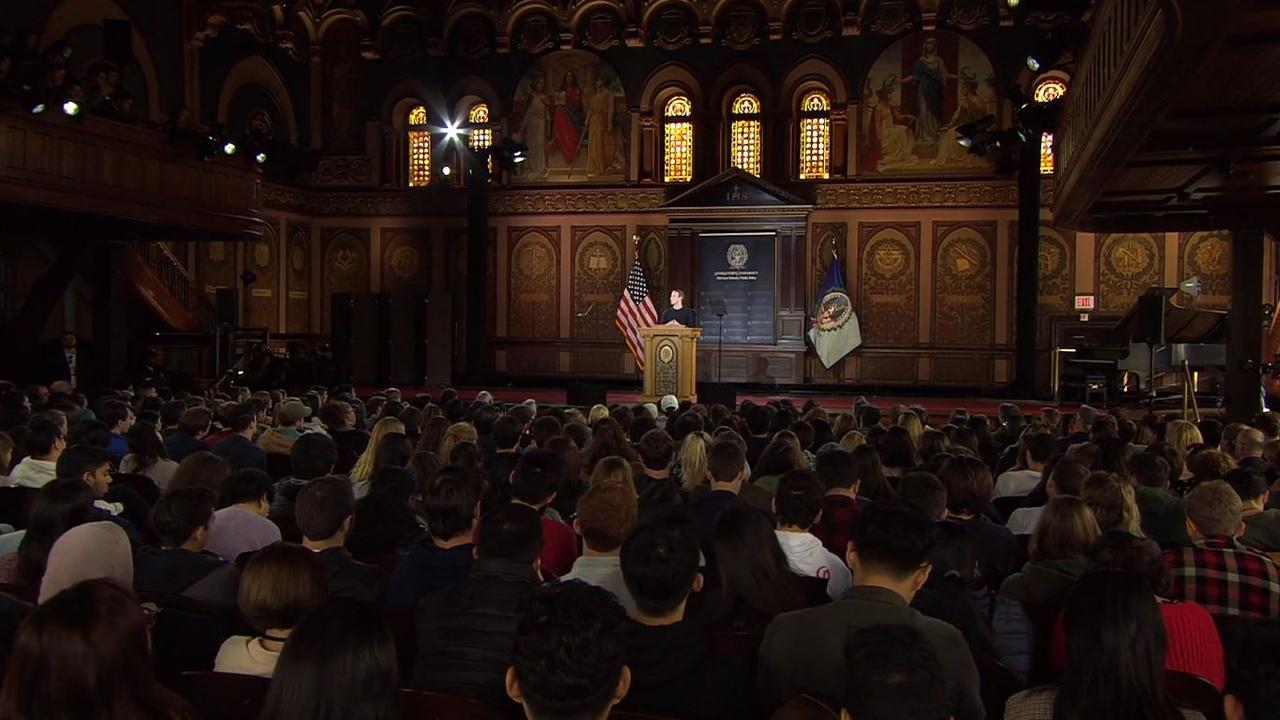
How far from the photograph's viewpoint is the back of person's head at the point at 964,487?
195 inches

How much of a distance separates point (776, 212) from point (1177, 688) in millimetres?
17549

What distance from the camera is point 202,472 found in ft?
16.7

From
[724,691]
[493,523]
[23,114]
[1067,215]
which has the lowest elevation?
[724,691]

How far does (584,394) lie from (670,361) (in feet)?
5.95

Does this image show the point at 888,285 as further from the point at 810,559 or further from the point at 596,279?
the point at 810,559

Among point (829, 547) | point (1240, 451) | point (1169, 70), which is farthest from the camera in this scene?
point (1240, 451)

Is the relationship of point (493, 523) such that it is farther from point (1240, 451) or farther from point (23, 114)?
point (23, 114)

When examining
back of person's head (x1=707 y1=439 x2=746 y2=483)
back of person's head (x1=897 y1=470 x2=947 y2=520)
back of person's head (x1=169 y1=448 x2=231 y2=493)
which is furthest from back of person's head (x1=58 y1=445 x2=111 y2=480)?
back of person's head (x1=897 y1=470 x2=947 y2=520)

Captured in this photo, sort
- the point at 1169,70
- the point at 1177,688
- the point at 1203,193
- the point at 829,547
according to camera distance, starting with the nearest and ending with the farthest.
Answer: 1. the point at 1177,688
2. the point at 829,547
3. the point at 1169,70
4. the point at 1203,193

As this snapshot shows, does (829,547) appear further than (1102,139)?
No

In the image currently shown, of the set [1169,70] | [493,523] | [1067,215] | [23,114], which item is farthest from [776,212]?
[493,523]

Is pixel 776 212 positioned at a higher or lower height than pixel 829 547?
higher

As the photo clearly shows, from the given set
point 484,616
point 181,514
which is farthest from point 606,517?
point 181,514

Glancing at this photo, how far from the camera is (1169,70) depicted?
544 cm
